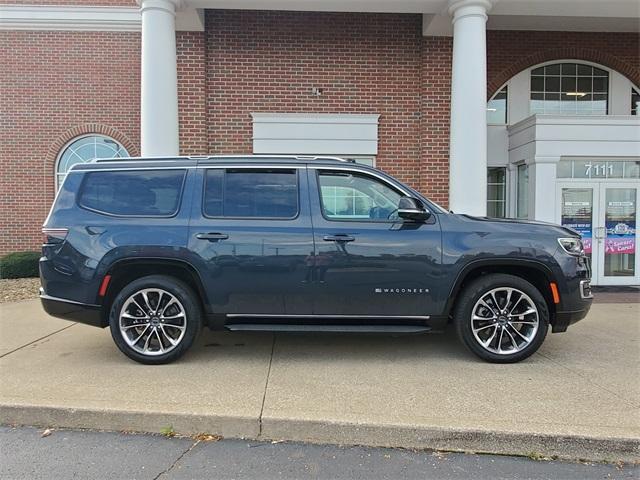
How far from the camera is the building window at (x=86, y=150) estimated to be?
11.0 m

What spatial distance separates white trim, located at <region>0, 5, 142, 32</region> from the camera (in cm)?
1045

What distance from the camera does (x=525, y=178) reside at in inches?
390

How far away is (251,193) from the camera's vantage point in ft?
15.9

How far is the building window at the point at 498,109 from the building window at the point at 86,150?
7824 millimetres

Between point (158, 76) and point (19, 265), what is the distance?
17.2 ft

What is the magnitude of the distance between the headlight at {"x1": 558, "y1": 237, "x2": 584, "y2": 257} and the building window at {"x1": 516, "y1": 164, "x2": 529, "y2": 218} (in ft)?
16.6

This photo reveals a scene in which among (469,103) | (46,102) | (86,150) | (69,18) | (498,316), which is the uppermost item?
(69,18)

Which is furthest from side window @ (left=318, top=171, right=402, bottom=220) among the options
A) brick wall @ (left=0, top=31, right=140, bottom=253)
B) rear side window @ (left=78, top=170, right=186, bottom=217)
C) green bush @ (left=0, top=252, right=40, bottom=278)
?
green bush @ (left=0, top=252, right=40, bottom=278)

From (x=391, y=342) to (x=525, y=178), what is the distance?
19.5 ft

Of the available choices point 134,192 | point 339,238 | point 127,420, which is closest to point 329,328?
point 339,238

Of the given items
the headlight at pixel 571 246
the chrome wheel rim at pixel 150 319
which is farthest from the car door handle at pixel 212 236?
the headlight at pixel 571 246

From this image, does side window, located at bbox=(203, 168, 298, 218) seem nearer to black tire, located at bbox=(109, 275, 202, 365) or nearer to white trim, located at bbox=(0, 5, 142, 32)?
black tire, located at bbox=(109, 275, 202, 365)

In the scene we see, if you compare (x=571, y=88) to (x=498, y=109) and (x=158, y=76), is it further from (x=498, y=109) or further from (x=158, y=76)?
(x=158, y=76)

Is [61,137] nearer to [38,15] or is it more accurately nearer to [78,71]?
[78,71]
